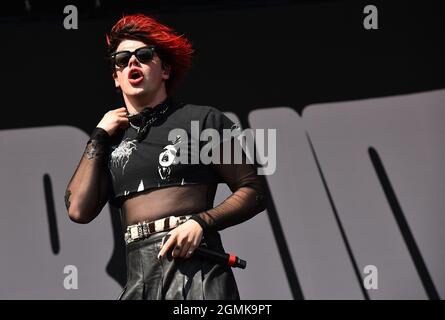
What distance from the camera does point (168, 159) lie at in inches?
104

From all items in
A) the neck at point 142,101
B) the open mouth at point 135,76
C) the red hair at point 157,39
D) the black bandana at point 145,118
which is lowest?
the black bandana at point 145,118

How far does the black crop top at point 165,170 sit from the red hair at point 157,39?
21cm

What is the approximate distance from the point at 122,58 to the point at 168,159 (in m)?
0.39

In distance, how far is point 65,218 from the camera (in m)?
5.36

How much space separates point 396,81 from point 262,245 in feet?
4.46

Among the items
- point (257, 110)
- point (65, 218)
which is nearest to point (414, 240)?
point (257, 110)

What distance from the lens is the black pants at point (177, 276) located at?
101 inches

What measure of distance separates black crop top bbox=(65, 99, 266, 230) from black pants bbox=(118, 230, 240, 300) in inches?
5.0

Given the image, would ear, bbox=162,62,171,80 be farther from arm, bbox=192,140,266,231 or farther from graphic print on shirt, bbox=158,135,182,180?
arm, bbox=192,140,266,231

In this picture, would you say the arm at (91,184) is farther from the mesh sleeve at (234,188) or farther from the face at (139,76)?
the mesh sleeve at (234,188)

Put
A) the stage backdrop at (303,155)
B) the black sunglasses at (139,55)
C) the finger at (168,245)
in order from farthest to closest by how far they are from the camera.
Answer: the stage backdrop at (303,155), the black sunglasses at (139,55), the finger at (168,245)

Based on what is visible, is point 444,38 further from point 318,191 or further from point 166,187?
point 166,187

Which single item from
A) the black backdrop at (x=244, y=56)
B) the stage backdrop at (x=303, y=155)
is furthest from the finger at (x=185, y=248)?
the black backdrop at (x=244, y=56)

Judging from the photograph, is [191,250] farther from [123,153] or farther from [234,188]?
[123,153]
